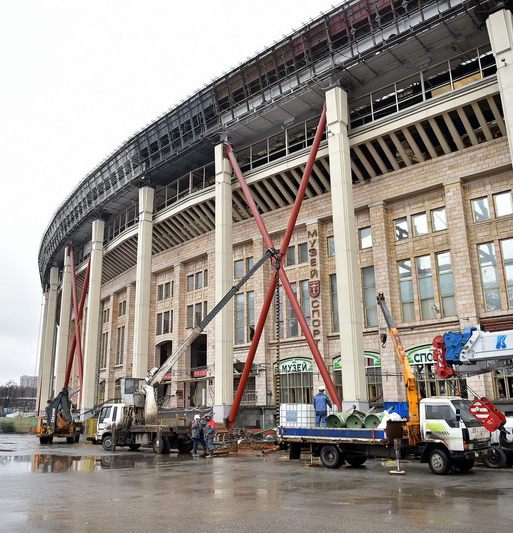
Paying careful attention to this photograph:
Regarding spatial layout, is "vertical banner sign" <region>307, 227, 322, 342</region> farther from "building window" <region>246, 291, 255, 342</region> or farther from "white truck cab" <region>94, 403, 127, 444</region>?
"white truck cab" <region>94, 403, 127, 444</region>

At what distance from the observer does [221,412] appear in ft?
105

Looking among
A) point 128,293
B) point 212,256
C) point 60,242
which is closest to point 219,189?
point 212,256

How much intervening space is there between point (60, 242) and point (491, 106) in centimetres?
4780

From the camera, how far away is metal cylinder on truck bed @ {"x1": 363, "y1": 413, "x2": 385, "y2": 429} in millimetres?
17750

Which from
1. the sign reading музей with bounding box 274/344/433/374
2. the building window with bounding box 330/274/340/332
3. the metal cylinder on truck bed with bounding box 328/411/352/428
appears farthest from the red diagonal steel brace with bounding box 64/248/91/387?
the metal cylinder on truck bed with bounding box 328/411/352/428

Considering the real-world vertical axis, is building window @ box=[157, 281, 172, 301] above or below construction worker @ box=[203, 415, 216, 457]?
above

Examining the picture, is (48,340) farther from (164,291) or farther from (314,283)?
(314,283)

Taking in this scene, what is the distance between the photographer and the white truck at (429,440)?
15625 millimetres

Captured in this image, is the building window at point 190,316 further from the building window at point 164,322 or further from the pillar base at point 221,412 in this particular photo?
the pillar base at point 221,412

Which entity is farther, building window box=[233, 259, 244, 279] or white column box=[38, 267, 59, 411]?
white column box=[38, 267, 59, 411]

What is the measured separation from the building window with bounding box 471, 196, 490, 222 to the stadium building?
0.33 ft

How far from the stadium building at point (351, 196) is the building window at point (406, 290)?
A: 0.08 m

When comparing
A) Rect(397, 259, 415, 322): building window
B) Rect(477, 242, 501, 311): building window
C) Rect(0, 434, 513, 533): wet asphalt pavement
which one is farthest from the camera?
Rect(397, 259, 415, 322): building window

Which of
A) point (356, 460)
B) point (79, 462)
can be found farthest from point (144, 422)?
point (356, 460)
